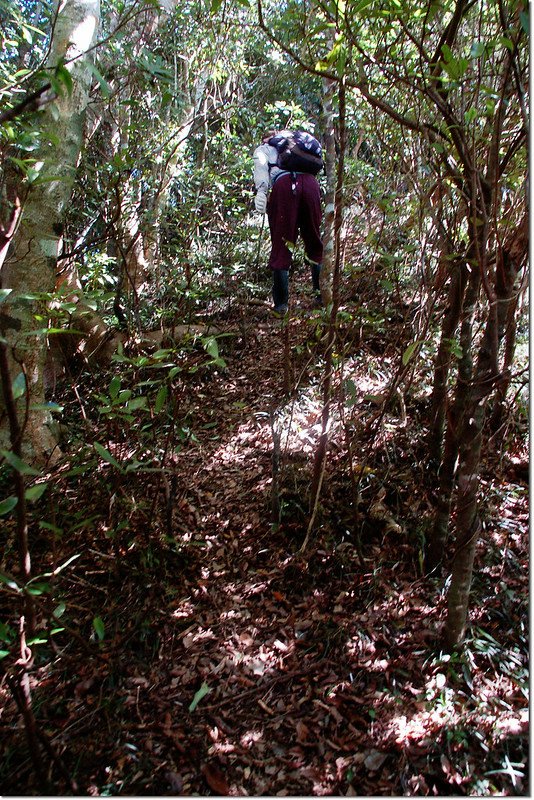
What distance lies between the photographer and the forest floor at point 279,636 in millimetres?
1903

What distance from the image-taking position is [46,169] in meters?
3.28

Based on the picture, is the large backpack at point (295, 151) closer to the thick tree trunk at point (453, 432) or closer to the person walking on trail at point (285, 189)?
the person walking on trail at point (285, 189)

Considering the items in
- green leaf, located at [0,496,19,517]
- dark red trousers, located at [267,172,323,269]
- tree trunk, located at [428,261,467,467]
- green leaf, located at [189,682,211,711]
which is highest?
dark red trousers, located at [267,172,323,269]

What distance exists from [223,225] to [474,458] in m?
4.89

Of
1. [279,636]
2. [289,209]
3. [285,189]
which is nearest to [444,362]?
[279,636]

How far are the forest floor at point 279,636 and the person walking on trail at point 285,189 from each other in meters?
1.66

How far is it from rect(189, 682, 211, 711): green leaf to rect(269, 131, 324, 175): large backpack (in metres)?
4.31

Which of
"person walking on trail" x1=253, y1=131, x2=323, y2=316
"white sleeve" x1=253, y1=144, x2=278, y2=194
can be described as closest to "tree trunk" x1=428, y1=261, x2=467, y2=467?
"person walking on trail" x1=253, y1=131, x2=323, y2=316

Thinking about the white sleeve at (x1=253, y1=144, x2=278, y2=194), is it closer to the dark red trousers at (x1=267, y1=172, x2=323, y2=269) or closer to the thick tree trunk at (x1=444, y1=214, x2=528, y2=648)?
the dark red trousers at (x1=267, y1=172, x2=323, y2=269)

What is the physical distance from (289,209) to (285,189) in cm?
19

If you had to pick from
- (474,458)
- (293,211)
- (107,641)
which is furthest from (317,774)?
(293,211)

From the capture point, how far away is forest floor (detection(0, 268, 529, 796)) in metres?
1.90

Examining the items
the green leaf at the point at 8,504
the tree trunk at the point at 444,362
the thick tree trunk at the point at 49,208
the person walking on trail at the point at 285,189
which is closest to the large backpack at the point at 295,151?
the person walking on trail at the point at 285,189

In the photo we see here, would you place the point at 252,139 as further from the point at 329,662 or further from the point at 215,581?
the point at 329,662
